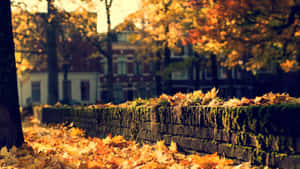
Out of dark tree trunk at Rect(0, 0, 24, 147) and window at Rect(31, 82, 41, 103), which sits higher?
dark tree trunk at Rect(0, 0, 24, 147)

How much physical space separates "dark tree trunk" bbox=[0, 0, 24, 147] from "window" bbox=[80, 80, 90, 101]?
44763 millimetres

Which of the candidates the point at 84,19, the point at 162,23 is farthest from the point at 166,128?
the point at 84,19

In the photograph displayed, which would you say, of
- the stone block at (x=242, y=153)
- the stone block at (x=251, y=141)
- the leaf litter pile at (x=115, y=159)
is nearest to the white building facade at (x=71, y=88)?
the leaf litter pile at (x=115, y=159)

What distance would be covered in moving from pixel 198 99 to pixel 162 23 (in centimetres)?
1517

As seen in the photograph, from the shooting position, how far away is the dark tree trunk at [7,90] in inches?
302

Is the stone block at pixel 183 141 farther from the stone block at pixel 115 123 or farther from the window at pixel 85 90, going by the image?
the window at pixel 85 90

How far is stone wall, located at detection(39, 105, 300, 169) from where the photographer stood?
4.11 metres

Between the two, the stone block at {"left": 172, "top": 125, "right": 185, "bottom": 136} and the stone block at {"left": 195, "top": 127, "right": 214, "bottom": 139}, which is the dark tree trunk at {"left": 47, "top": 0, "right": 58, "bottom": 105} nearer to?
the stone block at {"left": 172, "top": 125, "right": 185, "bottom": 136}

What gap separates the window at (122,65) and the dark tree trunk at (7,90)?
43879 millimetres

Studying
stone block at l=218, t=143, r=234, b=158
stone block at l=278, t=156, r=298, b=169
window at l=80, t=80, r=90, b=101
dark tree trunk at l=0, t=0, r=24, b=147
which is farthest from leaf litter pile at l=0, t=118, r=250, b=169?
window at l=80, t=80, r=90, b=101

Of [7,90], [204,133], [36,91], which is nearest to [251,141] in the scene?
[204,133]

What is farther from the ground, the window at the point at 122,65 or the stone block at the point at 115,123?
the window at the point at 122,65

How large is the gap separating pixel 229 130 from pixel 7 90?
4695mm

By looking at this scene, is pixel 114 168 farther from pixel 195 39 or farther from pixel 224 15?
pixel 195 39
